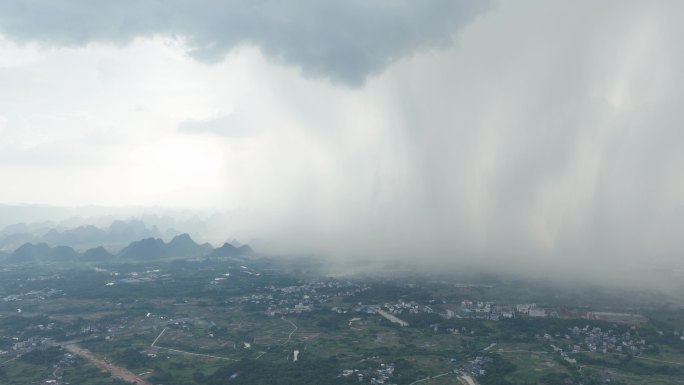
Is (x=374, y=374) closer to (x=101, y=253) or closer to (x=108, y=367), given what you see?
(x=108, y=367)

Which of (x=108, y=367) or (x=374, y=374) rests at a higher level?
(x=374, y=374)

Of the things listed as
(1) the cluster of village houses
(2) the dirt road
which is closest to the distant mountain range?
(2) the dirt road

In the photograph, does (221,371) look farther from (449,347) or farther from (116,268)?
(116,268)

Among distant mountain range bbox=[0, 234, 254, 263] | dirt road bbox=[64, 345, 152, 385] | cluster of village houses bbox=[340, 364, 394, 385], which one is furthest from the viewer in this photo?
distant mountain range bbox=[0, 234, 254, 263]

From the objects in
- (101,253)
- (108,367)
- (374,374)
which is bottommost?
(108,367)

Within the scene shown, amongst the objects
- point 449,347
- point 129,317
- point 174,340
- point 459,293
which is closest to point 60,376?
point 174,340

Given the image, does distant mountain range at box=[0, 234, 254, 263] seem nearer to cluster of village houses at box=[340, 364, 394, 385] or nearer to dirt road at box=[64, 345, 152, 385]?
dirt road at box=[64, 345, 152, 385]

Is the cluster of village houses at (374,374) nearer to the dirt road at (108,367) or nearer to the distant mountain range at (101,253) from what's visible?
the dirt road at (108,367)

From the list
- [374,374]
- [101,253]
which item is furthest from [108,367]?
[101,253]
